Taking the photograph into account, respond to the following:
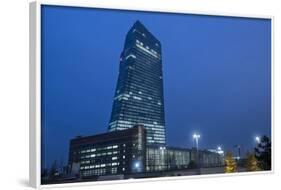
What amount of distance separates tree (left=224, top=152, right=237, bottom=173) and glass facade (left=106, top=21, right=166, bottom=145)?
2.62ft

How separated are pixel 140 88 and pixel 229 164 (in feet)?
4.39

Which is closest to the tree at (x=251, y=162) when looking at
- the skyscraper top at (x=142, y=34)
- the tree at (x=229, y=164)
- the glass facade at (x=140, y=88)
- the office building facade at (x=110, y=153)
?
the tree at (x=229, y=164)

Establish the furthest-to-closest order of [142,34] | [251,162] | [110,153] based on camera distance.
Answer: [251,162] < [142,34] < [110,153]

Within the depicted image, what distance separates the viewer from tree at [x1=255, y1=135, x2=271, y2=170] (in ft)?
23.1

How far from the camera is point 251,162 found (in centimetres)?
704

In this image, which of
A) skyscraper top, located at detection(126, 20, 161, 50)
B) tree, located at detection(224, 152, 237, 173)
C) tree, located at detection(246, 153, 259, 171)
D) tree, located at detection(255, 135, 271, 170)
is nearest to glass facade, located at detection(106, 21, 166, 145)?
skyscraper top, located at detection(126, 20, 161, 50)

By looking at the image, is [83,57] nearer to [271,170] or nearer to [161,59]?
[161,59]

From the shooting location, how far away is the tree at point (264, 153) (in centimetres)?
705

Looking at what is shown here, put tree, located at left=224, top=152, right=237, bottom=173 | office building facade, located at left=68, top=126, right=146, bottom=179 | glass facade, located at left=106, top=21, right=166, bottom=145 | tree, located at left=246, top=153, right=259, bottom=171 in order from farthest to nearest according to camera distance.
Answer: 1. tree, located at left=246, top=153, right=259, bottom=171
2. tree, located at left=224, top=152, right=237, bottom=173
3. glass facade, located at left=106, top=21, right=166, bottom=145
4. office building facade, located at left=68, top=126, right=146, bottom=179

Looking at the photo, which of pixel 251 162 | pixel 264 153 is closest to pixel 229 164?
pixel 251 162

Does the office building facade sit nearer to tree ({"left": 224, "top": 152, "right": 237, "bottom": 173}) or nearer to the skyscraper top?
the skyscraper top

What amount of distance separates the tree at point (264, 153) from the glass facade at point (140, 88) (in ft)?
3.89

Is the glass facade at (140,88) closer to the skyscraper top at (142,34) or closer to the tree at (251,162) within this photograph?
the skyscraper top at (142,34)

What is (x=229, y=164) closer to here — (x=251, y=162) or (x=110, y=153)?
(x=251, y=162)
